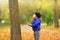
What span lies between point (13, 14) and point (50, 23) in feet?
69.1

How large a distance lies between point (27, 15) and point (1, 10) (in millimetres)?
7352

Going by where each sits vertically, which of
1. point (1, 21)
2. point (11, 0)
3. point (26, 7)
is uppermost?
point (11, 0)

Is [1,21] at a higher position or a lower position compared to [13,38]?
lower

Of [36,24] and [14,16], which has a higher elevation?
[14,16]

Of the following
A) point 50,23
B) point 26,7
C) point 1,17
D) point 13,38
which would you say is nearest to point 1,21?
point 1,17

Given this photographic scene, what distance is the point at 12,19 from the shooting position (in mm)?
8789

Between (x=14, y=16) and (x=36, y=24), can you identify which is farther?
(x=14, y=16)

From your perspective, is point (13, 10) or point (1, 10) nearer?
point (13, 10)

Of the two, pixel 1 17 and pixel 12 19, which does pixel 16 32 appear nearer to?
pixel 12 19

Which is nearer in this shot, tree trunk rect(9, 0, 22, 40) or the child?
the child

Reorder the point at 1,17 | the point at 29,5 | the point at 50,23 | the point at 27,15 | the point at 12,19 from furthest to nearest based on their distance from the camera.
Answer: the point at 27,15 < the point at 1,17 < the point at 29,5 < the point at 50,23 < the point at 12,19

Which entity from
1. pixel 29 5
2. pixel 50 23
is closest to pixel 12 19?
pixel 50 23

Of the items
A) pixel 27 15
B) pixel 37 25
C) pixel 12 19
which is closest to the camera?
pixel 37 25

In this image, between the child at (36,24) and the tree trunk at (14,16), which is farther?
the tree trunk at (14,16)
